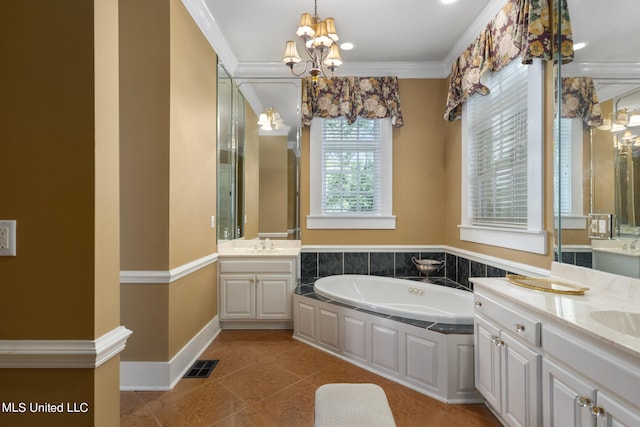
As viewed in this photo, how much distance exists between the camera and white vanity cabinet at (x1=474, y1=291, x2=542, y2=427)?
4.68ft

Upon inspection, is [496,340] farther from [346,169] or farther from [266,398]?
[346,169]

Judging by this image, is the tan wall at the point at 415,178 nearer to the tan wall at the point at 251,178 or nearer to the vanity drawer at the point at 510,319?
the tan wall at the point at 251,178

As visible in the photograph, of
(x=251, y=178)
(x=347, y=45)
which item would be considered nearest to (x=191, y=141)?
(x=251, y=178)

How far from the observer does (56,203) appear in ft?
3.32

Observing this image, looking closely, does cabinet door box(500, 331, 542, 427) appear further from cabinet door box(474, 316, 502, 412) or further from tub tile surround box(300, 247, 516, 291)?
tub tile surround box(300, 247, 516, 291)

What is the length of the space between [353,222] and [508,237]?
5.42 feet

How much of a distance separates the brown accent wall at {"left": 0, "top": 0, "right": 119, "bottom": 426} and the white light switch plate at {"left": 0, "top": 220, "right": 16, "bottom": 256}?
2cm

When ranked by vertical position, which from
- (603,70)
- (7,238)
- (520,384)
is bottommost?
(520,384)

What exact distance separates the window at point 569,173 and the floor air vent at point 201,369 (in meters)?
2.80

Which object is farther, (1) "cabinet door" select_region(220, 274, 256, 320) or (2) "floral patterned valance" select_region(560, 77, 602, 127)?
(1) "cabinet door" select_region(220, 274, 256, 320)

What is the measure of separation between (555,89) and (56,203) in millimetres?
2741

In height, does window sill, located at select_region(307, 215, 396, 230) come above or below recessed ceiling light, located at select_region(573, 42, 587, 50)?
below

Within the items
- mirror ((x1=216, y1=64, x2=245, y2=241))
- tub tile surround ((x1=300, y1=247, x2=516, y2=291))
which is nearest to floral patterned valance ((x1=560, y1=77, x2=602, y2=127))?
tub tile surround ((x1=300, y1=247, x2=516, y2=291))

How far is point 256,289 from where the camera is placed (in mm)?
3279
